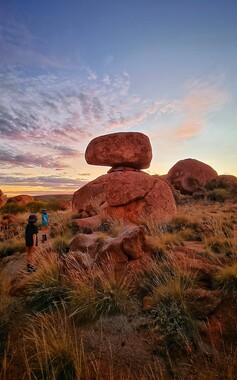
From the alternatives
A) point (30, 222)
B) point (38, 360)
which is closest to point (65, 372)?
point (38, 360)

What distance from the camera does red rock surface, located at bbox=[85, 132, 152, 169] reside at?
49.5 ft

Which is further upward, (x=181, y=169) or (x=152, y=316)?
(x=181, y=169)

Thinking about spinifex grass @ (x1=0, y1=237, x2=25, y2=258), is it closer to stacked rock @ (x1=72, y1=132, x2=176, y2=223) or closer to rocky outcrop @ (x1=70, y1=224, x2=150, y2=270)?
stacked rock @ (x1=72, y1=132, x2=176, y2=223)

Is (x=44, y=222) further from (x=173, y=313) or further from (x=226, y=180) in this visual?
(x=226, y=180)

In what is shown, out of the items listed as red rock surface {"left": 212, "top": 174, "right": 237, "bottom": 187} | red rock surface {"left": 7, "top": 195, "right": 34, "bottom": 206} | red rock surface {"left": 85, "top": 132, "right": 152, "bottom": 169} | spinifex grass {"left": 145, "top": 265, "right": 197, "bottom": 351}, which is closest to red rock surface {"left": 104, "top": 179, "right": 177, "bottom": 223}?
red rock surface {"left": 85, "top": 132, "right": 152, "bottom": 169}

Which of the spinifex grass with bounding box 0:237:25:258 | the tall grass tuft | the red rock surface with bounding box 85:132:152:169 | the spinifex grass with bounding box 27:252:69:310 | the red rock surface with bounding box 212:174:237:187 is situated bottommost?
the spinifex grass with bounding box 0:237:25:258

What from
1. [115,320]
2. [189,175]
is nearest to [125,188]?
[115,320]

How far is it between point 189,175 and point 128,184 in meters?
19.8

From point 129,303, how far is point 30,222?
4.15 meters

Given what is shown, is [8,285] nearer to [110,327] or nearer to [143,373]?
[110,327]

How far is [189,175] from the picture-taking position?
32.1 m

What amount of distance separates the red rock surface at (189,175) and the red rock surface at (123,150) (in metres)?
16.7

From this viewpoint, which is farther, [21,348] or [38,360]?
[21,348]

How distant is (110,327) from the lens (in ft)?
14.0
